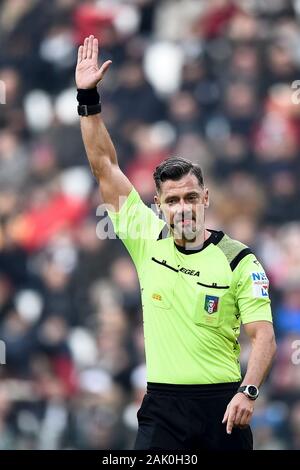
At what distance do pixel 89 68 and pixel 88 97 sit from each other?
0.19 meters

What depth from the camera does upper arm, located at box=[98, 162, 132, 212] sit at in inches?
275

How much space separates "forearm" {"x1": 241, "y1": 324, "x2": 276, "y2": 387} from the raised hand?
1.78 m

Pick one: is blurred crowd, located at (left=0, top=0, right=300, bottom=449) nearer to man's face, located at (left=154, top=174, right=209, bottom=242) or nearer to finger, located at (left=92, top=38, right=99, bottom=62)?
man's face, located at (left=154, top=174, right=209, bottom=242)

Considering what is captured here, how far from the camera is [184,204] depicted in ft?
21.9

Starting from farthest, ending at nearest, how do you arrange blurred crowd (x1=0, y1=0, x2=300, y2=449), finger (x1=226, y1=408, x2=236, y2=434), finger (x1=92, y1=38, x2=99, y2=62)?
1. blurred crowd (x1=0, y1=0, x2=300, y2=449)
2. finger (x1=92, y1=38, x2=99, y2=62)
3. finger (x1=226, y1=408, x2=236, y2=434)

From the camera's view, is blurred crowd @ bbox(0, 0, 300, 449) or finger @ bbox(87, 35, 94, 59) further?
blurred crowd @ bbox(0, 0, 300, 449)

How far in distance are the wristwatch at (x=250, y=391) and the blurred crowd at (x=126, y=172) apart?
4415 mm

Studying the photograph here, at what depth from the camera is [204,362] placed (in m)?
6.62

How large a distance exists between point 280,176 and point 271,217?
512 mm

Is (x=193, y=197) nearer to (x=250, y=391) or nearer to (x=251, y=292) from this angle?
(x=251, y=292)

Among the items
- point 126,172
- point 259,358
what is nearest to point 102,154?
point 259,358

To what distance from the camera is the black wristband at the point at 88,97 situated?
706 cm

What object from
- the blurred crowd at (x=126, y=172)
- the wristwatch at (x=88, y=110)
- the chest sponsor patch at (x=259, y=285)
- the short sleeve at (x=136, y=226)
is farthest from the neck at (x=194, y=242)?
the blurred crowd at (x=126, y=172)

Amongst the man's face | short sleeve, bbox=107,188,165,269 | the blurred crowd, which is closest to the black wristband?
short sleeve, bbox=107,188,165,269
